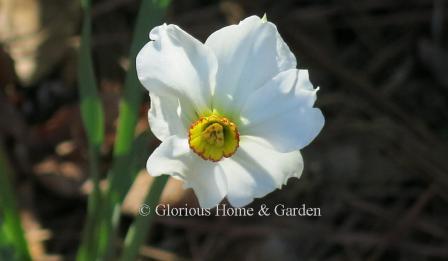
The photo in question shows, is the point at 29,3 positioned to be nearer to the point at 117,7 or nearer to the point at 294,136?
the point at 117,7

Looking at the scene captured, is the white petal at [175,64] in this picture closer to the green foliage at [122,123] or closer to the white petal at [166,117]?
the white petal at [166,117]

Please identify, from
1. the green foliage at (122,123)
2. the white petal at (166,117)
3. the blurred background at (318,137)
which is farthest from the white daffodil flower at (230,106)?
the blurred background at (318,137)

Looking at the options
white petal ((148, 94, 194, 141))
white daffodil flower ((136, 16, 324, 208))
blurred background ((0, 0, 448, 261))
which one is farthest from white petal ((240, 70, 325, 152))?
blurred background ((0, 0, 448, 261))

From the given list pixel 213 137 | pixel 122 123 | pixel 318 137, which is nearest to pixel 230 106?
pixel 213 137

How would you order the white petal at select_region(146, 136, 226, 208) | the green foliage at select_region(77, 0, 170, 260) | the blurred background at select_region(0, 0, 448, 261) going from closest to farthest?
1. the white petal at select_region(146, 136, 226, 208)
2. the green foliage at select_region(77, 0, 170, 260)
3. the blurred background at select_region(0, 0, 448, 261)

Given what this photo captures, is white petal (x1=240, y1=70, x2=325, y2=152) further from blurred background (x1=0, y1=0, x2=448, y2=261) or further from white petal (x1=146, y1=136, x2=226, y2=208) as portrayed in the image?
blurred background (x1=0, y1=0, x2=448, y2=261)

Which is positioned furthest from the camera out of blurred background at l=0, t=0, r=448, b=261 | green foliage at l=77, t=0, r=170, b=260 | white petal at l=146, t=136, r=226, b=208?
blurred background at l=0, t=0, r=448, b=261
